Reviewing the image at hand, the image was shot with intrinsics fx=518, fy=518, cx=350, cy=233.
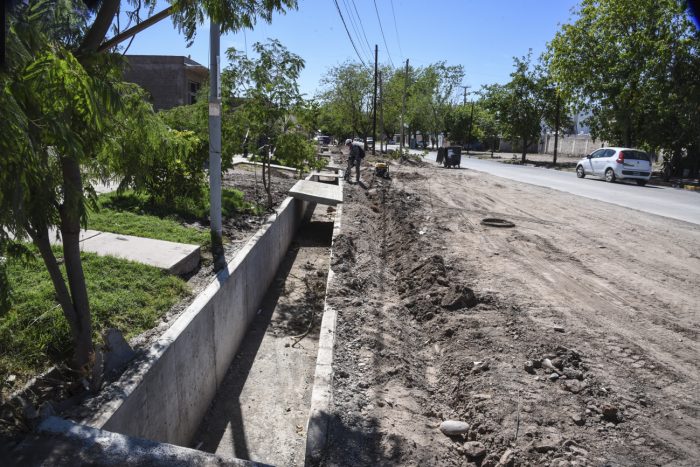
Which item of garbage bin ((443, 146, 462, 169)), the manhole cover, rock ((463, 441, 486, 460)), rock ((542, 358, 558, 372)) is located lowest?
rock ((463, 441, 486, 460))

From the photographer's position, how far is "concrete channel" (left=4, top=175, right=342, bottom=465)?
9.48 ft

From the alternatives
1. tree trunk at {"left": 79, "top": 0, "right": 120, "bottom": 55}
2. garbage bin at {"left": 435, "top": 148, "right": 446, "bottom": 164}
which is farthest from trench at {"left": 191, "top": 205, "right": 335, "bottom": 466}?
garbage bin at {"left": 435, "top": 148, "right": 446, "bottom": 164}

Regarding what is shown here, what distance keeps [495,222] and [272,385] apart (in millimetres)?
6939

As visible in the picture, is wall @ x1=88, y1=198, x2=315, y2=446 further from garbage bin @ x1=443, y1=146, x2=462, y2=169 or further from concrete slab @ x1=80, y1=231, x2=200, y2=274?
garbage bin @ x1=443, y1=146, x2=462, y2=169

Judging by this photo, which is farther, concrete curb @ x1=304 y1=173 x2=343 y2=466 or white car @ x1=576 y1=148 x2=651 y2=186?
white car @ x1=576 y1=148 x2=651 y2=186

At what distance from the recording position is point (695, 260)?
811 cm

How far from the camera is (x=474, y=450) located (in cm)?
368

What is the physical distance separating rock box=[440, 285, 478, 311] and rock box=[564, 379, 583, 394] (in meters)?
2.05

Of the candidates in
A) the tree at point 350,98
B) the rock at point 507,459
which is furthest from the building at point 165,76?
the rock at point 507,459

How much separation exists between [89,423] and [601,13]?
3225 centimetres

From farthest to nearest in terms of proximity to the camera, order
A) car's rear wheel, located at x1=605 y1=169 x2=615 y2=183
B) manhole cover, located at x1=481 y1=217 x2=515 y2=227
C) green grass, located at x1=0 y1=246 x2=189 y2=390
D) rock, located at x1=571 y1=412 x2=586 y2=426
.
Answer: car's rear wheel, located at x1=605 y1=169 x2=615 y2=183 → manhole cover, located at x1=481 y1=217 x2=515 y2=227 → green grass, located at x1=0 y1=246 x2=189 y2=390 → rock, located at x1=571 y1=412 x2=586 y2=426

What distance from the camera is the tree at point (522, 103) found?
40.2m

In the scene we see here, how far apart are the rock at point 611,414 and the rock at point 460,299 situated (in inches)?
99.5

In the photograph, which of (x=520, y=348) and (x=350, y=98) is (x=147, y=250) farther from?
(x=350, y=98)
